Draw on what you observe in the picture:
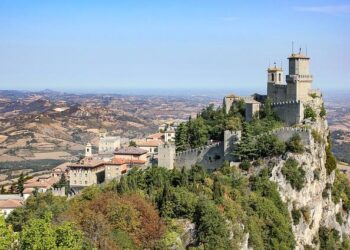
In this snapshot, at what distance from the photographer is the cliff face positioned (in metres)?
48.6

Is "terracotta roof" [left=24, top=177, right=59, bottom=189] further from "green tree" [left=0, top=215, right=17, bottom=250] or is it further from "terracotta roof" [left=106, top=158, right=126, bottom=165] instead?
"green tree" [left=0, top=215, right=17, bottom=250]

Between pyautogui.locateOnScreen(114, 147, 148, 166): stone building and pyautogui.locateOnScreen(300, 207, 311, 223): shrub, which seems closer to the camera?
pyautogui.locateOnScreen(300, 207, 311, 223): shrub

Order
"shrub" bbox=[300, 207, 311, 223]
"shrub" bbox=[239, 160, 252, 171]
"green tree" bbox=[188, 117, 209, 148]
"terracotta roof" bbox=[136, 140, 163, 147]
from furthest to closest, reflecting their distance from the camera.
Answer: "terracotta roof" bbox=[136, 140, 163, 147]
"green tree" bbox=[188, 117, 209, 148]
"shrub" bbox=[300, 207, 311, 223]
"shrub" bbox=[239, 160, 252, 171]

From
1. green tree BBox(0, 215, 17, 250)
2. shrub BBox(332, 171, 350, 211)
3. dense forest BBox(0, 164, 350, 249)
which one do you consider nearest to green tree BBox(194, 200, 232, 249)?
dense forest BBox(0, 164, 350, 249)

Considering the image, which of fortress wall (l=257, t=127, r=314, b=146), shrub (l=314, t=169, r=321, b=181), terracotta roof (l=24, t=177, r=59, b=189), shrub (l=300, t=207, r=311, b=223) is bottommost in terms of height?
terracotta roof (l=24, t=177, r=59, b=189)

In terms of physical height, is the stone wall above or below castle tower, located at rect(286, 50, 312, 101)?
below

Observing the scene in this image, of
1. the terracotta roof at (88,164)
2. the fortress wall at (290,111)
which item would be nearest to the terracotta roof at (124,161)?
the terracotta roof at (88,164)

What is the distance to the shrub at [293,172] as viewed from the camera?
4856 cm

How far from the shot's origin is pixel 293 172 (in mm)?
48625

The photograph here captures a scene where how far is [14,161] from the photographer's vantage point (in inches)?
5241

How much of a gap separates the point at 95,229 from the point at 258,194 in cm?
1470

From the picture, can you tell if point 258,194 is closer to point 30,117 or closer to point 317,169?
point 317,169

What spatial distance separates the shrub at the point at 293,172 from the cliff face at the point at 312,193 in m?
0.24

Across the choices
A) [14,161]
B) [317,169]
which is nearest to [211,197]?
[317,169]
